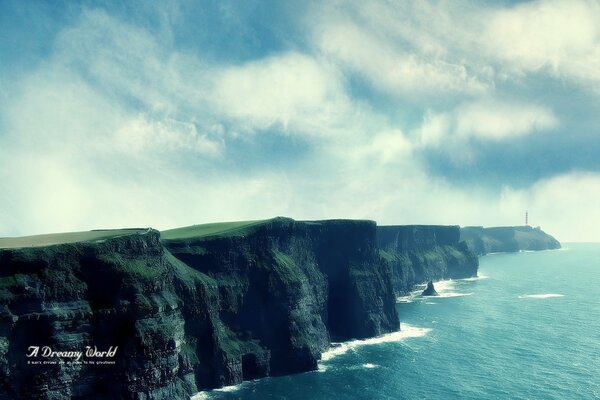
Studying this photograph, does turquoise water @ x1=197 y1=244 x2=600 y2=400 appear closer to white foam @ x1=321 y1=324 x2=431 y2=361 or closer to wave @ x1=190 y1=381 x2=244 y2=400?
white foam @ x1=321 y1=324 x2=431 y2=361

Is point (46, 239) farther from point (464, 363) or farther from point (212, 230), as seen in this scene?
point (464, 363)

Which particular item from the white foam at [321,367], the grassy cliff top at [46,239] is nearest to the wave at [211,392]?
the white foam at [321,367]

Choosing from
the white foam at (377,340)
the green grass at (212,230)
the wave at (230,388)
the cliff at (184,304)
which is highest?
the green grass at (212,230)

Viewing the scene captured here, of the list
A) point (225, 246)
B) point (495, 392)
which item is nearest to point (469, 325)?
point (495, 392)

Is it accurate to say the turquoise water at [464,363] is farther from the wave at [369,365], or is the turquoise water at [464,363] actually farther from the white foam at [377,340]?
→ the white foam at [377,340]

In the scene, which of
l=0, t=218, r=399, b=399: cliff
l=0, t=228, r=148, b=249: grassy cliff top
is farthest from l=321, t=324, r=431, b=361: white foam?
l=0, t=228, r=148, b=249: grassy cliff top
